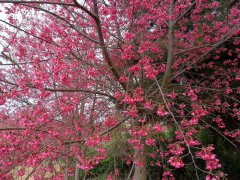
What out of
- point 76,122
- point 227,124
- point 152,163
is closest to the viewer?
point 76,122

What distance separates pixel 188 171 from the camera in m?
6.34

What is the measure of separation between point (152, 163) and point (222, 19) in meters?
4.24

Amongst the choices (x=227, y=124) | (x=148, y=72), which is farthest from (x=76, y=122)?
(x=227, y=124)

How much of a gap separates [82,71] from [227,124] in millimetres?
3732

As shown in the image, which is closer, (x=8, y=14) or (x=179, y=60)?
(x=8, y=14)

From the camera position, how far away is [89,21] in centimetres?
591

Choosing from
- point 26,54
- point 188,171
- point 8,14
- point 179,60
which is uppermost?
point 8,14

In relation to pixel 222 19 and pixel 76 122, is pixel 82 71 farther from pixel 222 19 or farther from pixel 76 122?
pixel 222 19

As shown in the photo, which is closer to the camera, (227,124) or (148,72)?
(148,72)

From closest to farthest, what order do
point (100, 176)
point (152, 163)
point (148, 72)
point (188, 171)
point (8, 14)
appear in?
point (148, 72)
point (8, 14)
point (188, 171)
point (152, 163)
point (100, 176)

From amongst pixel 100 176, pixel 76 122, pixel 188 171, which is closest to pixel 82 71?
pixel 76 122

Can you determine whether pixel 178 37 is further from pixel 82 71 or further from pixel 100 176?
pixel 100 176

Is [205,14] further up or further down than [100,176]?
further up

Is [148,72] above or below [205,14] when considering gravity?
below
